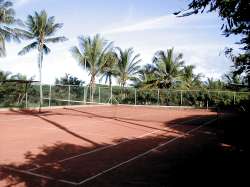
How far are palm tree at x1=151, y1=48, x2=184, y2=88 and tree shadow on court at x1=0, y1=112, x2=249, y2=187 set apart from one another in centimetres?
2477

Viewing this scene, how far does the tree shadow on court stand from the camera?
7.55 m

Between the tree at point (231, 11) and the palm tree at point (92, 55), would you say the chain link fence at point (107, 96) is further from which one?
the tree at point (231, 11)

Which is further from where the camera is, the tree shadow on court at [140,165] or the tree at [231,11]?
the tree shadow on court at [140,165]

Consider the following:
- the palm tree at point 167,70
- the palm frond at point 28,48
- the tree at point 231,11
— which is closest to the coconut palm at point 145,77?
the palm tree at point 167,70

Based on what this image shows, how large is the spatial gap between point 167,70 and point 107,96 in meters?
6.94

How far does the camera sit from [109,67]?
126ft

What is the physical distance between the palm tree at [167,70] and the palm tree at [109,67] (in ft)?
14.6

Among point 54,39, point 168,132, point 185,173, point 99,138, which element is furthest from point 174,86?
point 185,173

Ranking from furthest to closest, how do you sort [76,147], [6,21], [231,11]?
[6,21] → [76,147] → [231,11]

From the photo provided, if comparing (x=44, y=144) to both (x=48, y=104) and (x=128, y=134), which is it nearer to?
(x=128, y=134)

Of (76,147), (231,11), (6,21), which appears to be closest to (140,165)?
(76,147)

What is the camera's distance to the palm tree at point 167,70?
38.0 m

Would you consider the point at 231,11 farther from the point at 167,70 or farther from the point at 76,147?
the point at 167,70

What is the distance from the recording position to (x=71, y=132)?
52.2 ft
